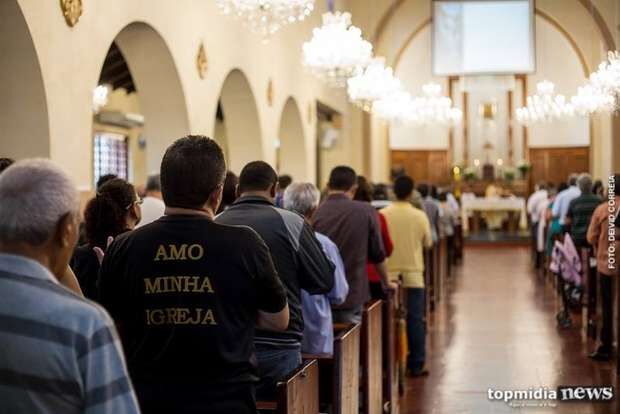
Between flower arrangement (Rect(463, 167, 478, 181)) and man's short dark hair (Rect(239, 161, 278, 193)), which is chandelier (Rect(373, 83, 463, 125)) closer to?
flower arrangement (Rect(463, 167, 478, 181))

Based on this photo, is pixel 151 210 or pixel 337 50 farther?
pixel 337 50

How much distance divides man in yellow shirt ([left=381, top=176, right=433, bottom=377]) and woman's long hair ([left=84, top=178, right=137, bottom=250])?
14.7 feet

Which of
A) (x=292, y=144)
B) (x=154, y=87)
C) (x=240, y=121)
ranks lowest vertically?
(x=292, y=144)

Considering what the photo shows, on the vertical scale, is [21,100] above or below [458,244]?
above

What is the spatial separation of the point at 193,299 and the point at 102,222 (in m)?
1.50

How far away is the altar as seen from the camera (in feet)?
89.2

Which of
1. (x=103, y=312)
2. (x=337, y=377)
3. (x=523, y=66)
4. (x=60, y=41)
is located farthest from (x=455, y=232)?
(x=103, y=312)

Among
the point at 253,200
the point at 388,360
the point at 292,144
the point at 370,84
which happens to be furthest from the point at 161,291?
the point at 292,144

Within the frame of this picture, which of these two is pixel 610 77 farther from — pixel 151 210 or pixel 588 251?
pixel 151 210

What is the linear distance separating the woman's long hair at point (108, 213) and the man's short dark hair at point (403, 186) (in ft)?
14.8

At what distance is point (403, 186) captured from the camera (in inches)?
343

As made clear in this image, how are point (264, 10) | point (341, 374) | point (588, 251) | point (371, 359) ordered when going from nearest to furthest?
point (341, 374), point (371, 359), point (264, 10), point (588, 251)

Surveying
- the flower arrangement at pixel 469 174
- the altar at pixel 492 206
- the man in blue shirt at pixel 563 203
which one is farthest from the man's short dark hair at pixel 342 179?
Result: the flower arrangement at pixel 469 174

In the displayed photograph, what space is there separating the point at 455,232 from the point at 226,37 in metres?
9.26
